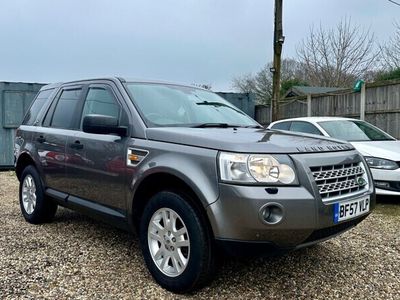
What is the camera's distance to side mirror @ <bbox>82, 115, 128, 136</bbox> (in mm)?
3648

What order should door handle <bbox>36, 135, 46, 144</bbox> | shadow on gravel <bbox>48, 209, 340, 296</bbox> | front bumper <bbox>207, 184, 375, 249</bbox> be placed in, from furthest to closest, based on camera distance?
door handle <bbox>36, 135, 46, 144</bbox>
shadow on gravel <bbox>48, 209, 340, 296</bbox>
front bumper <bbox>207, 184, 375, 249</bbox>

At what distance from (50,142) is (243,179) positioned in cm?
279

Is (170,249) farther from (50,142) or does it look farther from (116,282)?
(50,142)

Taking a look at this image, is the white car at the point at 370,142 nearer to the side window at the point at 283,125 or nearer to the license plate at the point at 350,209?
the side window at the point at 283,125

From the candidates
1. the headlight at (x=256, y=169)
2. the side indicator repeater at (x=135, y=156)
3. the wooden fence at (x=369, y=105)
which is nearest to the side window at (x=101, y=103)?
the side indicator repeater at (x=135, y=156)

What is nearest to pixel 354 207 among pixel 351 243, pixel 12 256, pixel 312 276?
pixel 312 276

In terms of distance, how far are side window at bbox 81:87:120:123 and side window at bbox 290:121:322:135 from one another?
4.29 m

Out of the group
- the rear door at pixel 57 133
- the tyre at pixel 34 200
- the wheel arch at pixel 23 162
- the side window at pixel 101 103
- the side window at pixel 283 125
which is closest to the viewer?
the side window at pixel 101 103

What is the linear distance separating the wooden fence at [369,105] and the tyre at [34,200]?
7.46 metres

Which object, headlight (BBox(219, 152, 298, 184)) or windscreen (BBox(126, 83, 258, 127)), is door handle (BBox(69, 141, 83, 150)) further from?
headlight (BBox(219, 152, 298, 184))

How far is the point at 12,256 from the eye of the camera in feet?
13.5

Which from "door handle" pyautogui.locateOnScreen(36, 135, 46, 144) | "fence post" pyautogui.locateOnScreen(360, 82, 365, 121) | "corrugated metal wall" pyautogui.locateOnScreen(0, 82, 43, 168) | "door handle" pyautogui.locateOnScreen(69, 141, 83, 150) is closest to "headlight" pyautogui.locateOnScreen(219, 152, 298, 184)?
"door handle" pyautogui.locateOnScreen(69, 141, 83, 150)

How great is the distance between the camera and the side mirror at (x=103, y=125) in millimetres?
3648

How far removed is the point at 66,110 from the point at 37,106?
994 mm
